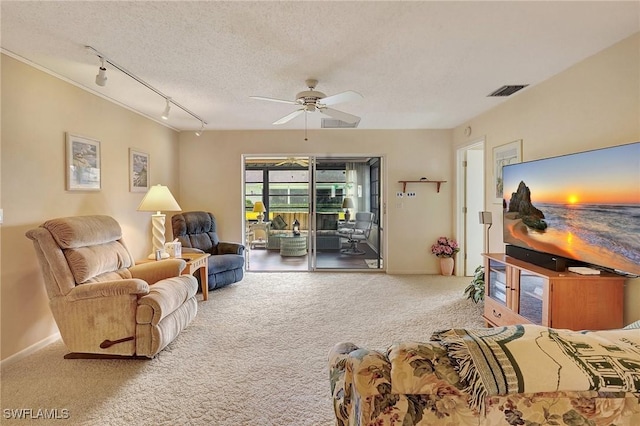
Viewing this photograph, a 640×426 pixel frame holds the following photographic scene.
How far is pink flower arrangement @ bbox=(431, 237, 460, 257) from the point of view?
5.17m

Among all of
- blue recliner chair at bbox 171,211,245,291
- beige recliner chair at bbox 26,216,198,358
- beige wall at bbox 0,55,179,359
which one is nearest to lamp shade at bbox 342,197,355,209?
blue recliner chair at bbox 171,211,245,291

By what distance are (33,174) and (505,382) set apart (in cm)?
356

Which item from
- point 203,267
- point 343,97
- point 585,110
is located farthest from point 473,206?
point 203,267

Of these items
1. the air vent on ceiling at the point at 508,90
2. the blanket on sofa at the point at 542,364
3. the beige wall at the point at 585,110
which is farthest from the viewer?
the air vent on ceiling at the point at 508,90

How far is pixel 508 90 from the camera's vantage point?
338cm

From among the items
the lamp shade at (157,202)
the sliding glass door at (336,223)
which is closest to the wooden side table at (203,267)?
the lamp shade at (157,202)

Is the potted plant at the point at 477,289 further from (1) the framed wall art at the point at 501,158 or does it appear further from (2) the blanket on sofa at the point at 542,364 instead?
(2) the blanket on sofa at the point at 542,364

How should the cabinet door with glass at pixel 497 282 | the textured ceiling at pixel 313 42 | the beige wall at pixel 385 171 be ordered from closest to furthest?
the textured ceiling at pixel 313 42
the cabinet door with glass at pixel 497 282
the beige wall at pixel 385 171

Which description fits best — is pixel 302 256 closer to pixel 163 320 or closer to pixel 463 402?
pixel 163 320

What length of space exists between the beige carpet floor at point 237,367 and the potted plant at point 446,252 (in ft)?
3.50

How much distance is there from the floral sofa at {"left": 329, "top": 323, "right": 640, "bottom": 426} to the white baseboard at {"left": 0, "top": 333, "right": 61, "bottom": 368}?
306cm

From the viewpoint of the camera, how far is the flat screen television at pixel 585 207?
6.56ft

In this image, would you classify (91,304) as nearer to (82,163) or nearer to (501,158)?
(82,163)

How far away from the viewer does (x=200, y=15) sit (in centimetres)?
200
